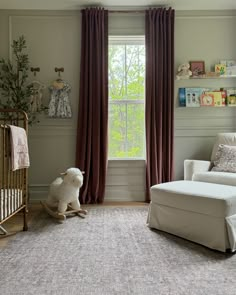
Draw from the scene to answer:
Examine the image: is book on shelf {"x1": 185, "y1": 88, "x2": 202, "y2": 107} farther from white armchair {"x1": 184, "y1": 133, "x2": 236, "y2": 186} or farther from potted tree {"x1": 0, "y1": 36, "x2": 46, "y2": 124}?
potted tree {"x1": 0, "y1": 36, "x2": 46, "y2": 124}

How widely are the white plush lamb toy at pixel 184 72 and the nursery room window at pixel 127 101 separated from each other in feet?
1.54

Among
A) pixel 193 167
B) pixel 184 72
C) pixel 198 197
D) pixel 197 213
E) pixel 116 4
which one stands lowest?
pixel 197 213

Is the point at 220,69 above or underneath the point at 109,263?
above

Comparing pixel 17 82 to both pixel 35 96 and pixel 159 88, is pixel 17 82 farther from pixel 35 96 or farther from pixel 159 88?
pixel 159 88

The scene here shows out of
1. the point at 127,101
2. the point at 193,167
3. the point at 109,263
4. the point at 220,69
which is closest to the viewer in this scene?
the point at 109,263

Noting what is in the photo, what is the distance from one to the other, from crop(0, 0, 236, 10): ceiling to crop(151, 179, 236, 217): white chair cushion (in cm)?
228

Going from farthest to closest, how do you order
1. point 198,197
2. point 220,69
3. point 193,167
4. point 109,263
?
point 220,69, point 193,167, point 198,197, point 109,263

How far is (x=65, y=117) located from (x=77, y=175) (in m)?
1.02

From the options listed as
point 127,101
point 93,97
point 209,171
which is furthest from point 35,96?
point 209,171

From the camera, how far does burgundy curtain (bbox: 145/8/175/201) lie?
3.67m

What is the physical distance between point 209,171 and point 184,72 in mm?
1287

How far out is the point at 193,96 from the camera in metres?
3.79

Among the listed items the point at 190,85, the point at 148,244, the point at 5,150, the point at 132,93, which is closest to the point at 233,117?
the point at 190,85

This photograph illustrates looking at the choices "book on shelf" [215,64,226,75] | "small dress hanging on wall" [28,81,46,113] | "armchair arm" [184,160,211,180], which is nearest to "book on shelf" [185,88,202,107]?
"book on shelf" [215,64,226,75]
